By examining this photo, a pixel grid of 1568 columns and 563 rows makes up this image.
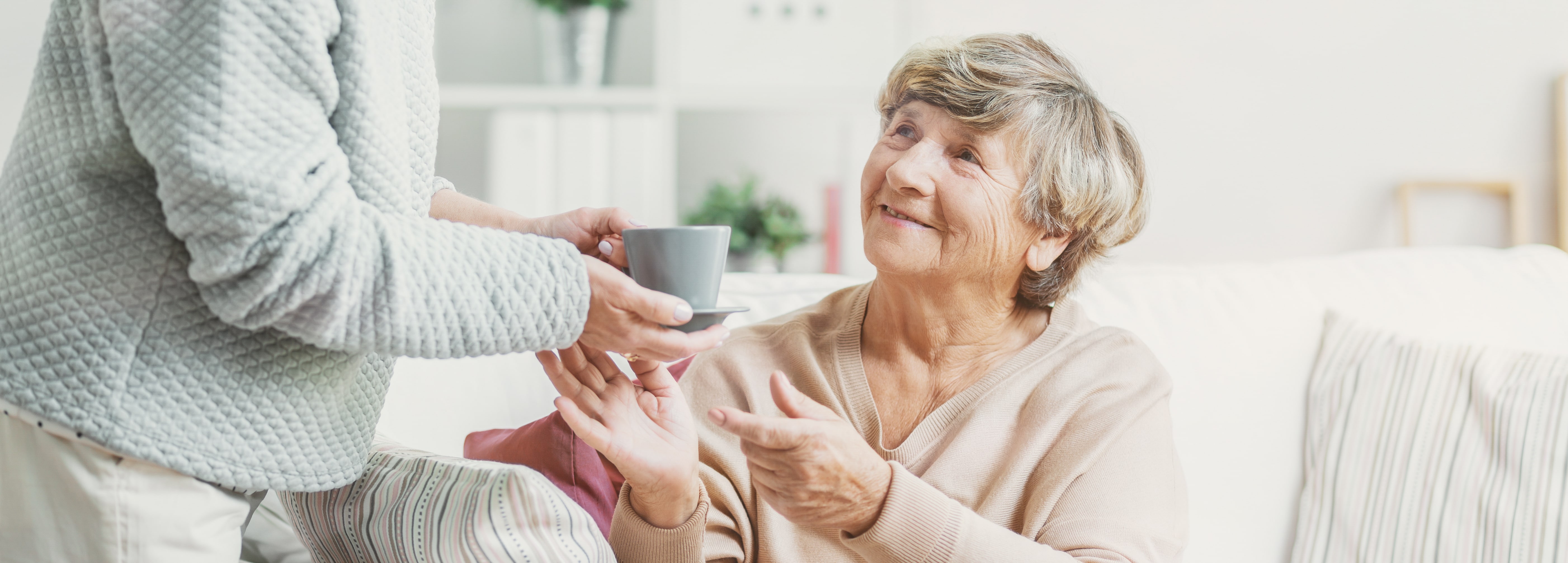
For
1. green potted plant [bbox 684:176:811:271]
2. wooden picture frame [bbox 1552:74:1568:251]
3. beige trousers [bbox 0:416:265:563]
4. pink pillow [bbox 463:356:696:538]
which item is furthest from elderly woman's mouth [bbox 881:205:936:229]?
wooden picture frame [bbox 1552:74:1568:251]

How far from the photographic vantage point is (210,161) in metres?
0.62

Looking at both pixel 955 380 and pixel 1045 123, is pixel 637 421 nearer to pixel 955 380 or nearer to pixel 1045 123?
pixel 955 380

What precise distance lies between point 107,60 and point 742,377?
0.81m

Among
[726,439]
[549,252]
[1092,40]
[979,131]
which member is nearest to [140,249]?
[549,252]

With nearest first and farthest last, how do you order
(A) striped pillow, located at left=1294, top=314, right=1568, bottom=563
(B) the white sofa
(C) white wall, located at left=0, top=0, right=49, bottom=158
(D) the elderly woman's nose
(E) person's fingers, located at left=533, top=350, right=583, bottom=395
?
1. (E) person's fingers, located at left=533, top=350, right=583, bottom=395
2. (D) the elderly woman's nose
3. (A) striped pillow, located at left=1294, top=314, right=1568, bottom=563
4. (B) the white sofa
5. (C) white wall, located at left=0, top=0, right=49, bottom=158

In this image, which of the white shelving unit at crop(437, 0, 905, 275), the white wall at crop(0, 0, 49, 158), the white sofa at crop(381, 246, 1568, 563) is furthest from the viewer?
the white shelving unit at crop(437, 0, 905, 275)

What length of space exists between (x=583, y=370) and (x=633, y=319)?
0.23 meters

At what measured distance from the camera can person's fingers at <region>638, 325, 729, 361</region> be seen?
80 cm

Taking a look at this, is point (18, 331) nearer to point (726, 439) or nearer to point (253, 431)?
point (253, 431)

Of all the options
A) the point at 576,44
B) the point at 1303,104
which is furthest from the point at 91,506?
the point at 1303,104

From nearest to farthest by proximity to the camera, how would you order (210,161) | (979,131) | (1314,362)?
1. (210,161)
2. (979,131)
3. (1314,362)

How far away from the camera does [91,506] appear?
0.74m

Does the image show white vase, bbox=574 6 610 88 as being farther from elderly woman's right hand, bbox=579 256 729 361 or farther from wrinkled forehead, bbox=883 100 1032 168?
elderly woman's right hand, bbox=579 256 729 361

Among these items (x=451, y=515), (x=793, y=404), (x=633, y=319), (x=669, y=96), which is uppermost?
(x=669, y=96)
